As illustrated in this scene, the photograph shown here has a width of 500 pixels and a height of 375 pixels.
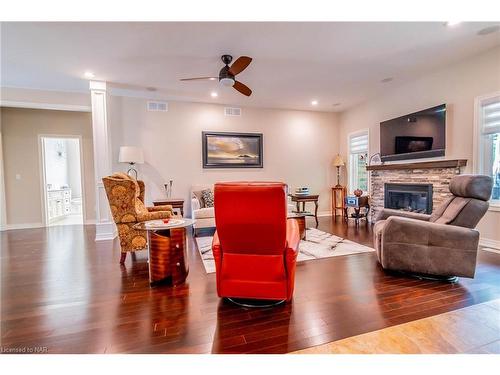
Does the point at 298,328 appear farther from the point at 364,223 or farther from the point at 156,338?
the point at 364,223

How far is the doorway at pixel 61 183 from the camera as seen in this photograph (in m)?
5.96

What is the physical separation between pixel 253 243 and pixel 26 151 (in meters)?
6.37

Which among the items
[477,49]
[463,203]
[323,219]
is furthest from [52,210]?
[477,49]

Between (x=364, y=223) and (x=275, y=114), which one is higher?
(x=275, y=114)

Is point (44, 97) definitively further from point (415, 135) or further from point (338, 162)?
point (415, 135)

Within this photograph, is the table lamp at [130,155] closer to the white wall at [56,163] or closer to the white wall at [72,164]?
the white wall at [56,163]

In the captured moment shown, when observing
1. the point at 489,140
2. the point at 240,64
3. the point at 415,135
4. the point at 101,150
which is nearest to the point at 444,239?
the point at 489,140

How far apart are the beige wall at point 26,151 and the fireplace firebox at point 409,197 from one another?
271 inches

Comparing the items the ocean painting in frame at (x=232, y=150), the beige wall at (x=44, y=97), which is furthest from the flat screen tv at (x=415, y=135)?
the beige wall at (x=44, y=97)

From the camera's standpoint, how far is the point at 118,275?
8.77 feet

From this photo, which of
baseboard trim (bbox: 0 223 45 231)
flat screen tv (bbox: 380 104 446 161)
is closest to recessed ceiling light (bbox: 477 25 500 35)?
flat screen tv (bbox: 380 104 446 161)

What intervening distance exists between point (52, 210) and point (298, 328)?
707 centimetres

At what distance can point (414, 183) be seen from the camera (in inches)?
175

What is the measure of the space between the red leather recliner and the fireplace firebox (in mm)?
3489
